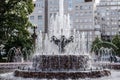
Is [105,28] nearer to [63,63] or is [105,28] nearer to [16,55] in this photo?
[16,55]

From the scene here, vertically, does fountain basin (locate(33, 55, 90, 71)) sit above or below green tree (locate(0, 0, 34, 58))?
below

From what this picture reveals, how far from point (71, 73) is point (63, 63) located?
9.95 feet

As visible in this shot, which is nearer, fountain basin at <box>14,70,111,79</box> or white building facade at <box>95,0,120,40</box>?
fountain basin at <box>14,70,111,79</box>

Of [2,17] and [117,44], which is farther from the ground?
[2,17]

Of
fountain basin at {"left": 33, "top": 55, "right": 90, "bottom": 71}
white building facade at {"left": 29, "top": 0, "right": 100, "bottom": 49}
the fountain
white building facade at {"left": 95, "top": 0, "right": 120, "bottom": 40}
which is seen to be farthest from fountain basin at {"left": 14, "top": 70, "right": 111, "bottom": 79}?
white building facade at {"left": 95, "top": 0, "right": 120, "bottom": 40}

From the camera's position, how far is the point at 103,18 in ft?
433

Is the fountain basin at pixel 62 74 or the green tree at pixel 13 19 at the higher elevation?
the green tree at pixel 13 19

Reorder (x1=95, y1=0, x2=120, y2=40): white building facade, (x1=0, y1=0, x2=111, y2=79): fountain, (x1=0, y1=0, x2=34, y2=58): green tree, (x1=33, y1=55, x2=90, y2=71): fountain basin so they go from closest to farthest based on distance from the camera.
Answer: (x1=0, y1=0, x2=111, y2=79): fountain < (x1=33, y1=55, x2=90, y2=71): fountain basin < (x1=0, y1=0, x2=34, y2=58): green tree < (x1=95, y1=0, x2=120, y2=40): white building facade

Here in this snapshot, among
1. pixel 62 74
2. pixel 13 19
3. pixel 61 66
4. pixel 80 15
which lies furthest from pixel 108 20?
pixel 62 74

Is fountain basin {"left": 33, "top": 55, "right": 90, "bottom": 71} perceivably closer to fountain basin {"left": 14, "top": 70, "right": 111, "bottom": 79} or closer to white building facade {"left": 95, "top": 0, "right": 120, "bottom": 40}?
fountain basin {"left": 14, "top": 70, "right": 111, "bottom": 79}

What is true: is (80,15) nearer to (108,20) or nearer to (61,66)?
(108,20)

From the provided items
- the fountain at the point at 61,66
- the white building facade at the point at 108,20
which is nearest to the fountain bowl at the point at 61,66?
the fountain at the point at 61,66

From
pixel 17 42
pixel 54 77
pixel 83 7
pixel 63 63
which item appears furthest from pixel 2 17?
pixel 83 7

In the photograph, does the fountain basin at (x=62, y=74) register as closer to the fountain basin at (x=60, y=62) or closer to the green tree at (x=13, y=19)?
the fountain basin at (x=60, y=62)
